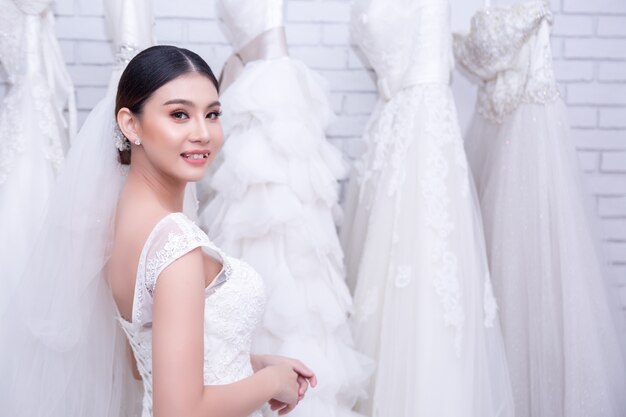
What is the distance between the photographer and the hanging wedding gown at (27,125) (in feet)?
4.60

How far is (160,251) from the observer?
37.7 inches

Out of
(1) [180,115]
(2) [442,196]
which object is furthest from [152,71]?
(2) [442,196]

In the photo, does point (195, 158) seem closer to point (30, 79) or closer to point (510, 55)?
point (30, 79)

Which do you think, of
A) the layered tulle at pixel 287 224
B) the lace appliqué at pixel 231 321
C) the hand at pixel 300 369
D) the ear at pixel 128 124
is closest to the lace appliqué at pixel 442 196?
the layered tulle at pixel 287 224

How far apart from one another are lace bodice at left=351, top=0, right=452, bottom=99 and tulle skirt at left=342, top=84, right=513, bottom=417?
0.18 feet

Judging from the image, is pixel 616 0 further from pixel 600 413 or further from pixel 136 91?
pixel 136 91

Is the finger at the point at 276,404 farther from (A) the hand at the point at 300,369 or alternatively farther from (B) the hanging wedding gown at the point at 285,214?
(B) the hanging wedding gown at the point at 285,214

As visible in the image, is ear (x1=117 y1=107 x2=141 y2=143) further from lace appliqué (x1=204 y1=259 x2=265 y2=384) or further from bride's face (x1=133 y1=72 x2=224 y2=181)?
lace appliqué (x1=204 y1=259 x2=265 y2=384)

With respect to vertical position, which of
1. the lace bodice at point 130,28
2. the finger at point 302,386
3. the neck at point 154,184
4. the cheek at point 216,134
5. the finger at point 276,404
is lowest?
the finger at point 276,404

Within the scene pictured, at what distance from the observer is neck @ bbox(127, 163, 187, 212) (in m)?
1.08

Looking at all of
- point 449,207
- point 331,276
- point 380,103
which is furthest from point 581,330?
point 380,103

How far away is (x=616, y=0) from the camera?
2070 mm

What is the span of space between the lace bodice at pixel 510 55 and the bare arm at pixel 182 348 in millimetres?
1097

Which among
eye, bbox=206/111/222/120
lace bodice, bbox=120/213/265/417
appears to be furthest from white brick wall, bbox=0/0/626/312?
lace bodice, bbox=120/213/265/417
